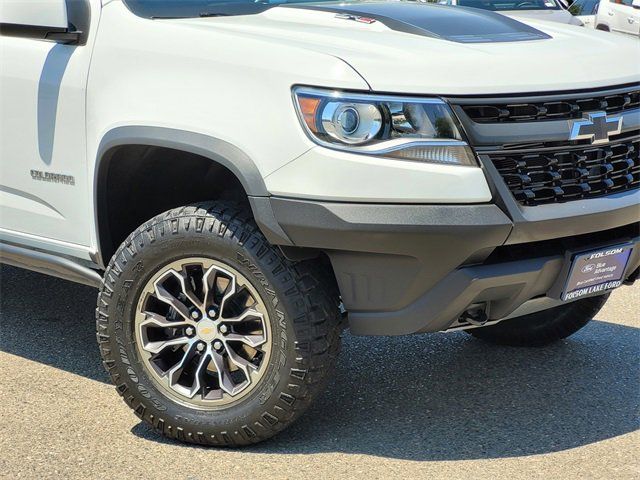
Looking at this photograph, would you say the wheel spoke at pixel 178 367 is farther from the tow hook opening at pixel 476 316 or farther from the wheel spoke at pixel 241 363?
the tow hook opening at pixel 476 316

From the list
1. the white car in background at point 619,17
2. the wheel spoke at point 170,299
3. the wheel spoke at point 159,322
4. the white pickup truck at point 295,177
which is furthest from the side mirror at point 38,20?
the white car in background at point 619,17

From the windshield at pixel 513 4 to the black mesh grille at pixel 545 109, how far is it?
8318mm

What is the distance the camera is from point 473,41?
370 centimetres

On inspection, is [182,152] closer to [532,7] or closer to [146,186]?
[146,186]

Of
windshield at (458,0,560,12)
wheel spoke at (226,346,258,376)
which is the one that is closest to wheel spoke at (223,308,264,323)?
wheel spoke at (226,346,258,376)

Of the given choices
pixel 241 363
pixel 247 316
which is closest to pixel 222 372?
pixel 241 363

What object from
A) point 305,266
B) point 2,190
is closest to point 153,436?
point 305,266

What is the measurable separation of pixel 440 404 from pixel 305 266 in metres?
1.01

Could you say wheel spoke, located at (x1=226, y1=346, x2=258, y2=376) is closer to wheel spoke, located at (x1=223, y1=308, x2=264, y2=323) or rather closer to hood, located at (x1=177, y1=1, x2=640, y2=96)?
wheel spoke, located at (x1=223, y1=308, x2=264, y2=323)

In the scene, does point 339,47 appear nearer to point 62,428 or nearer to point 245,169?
point 245,169

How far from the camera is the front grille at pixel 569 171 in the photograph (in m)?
3.39

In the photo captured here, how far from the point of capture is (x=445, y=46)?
357cm

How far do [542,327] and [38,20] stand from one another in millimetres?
2475

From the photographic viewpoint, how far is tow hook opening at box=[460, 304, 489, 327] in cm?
359
